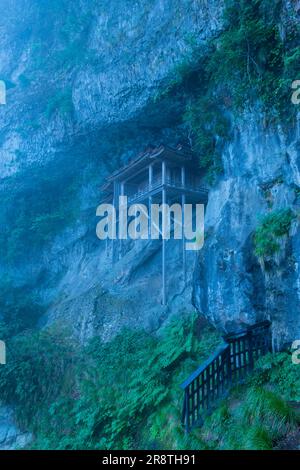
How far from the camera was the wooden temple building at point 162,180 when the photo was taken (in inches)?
597

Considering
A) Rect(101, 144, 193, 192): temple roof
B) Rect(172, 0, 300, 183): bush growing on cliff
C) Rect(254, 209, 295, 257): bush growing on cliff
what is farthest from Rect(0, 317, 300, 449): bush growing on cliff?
Rect(101, 144, 193, 192): temple roof

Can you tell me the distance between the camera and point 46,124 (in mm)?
19844

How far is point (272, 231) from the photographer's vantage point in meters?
8.35

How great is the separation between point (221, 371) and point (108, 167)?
1496 centimetres

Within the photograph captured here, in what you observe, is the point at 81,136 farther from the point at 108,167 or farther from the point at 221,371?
the point at 221,371

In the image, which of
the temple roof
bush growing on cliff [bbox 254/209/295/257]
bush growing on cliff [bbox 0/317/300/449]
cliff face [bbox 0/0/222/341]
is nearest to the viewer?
bush growing on cliff [bbox 0/317/300/449]

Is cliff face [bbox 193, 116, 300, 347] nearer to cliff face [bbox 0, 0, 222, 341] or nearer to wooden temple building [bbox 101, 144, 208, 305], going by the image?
cliff face [bbox 0, 0, 222, 341]

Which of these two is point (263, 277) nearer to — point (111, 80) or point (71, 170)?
point (111, 80)

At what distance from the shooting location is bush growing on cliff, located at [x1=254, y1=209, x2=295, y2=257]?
8178 mm

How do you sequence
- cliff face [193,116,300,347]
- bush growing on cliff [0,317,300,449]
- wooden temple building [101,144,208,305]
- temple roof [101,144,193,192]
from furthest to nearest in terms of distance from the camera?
wooden temple building [101,144,208,305], temple roof [101,144,193,192], cliff face [193,116,300,347], bush growing on cliff [0,317,300,449]

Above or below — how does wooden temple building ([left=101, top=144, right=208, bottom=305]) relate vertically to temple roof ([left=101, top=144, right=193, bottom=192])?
below

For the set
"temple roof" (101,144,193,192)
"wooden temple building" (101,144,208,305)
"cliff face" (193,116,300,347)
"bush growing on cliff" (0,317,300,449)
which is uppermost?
"temple roof" (101,144,193,192)

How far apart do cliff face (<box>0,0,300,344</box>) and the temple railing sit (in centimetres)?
47

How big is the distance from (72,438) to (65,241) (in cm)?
1370
